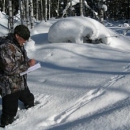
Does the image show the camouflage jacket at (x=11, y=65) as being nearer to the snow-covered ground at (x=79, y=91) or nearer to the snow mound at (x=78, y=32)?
the snow-covered ground at (x=79, y=91)

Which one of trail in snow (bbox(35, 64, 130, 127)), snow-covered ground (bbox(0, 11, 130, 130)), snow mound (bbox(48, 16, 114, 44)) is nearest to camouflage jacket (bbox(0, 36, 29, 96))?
snow-covered ground (bbox(0, 11, 130, 130))

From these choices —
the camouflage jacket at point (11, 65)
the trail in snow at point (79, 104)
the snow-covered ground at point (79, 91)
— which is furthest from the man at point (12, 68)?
the trail in snow at point (79, 104)

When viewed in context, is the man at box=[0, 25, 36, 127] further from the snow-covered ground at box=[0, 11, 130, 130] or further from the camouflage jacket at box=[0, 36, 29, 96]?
the snow-covered ground at box=[0, 11, 130, 130]

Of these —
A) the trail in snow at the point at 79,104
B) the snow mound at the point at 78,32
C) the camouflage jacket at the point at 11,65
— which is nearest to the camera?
the camouflage jacket at the point at 11,65

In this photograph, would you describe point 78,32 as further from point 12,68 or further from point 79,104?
point 12,68

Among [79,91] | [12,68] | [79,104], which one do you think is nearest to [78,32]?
[79,91]

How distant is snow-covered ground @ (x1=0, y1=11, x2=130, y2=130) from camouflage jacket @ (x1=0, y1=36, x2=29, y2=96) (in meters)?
0.51

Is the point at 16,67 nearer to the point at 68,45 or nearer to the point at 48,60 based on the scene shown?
the point at 48,60

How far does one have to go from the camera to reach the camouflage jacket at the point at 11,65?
11.3ft

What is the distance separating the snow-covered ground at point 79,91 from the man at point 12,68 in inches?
9.5

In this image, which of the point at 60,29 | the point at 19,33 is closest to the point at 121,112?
the point at 19,33

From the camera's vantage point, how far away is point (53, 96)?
435 cm

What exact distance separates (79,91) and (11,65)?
1.33m

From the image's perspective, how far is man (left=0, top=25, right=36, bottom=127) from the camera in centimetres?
345
